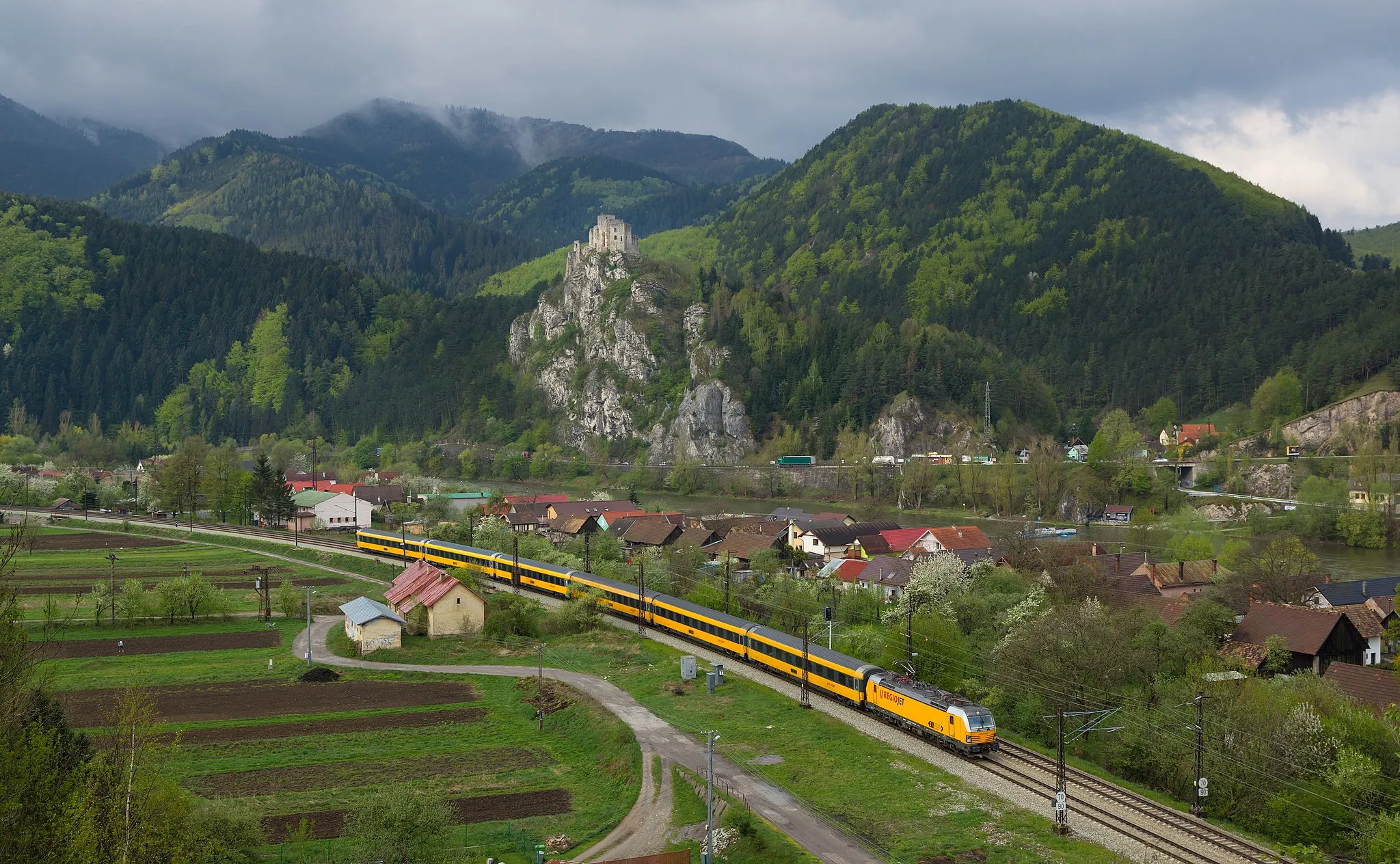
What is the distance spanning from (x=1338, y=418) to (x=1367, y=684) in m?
122

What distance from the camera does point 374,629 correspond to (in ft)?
169

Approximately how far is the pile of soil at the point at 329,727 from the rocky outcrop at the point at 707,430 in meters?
141

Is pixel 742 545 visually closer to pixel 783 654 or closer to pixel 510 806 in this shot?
pixel 783 654

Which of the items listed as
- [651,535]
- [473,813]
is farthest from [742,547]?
[473,813]

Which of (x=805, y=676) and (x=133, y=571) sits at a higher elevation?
(x=133, y=571)

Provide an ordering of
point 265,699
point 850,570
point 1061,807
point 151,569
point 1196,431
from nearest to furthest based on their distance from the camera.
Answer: point 1061,807
point 265,699
point 850,570
point 151,569
point 1196,431

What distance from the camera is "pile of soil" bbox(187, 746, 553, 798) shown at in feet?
104

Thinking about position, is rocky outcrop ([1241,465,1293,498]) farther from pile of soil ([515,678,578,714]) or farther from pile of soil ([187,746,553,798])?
pile of soil ([187,746,553,798])

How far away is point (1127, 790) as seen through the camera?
3181cm

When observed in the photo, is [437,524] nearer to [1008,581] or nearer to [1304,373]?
[1008,581]

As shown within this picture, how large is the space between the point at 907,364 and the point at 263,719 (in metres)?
147

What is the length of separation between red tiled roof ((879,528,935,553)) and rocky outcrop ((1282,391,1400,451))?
78287 mm

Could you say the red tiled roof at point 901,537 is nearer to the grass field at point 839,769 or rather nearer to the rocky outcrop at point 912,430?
the grass field at point 839,769

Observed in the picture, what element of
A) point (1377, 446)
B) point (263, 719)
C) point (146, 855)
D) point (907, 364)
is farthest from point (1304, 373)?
point (146, 855)
